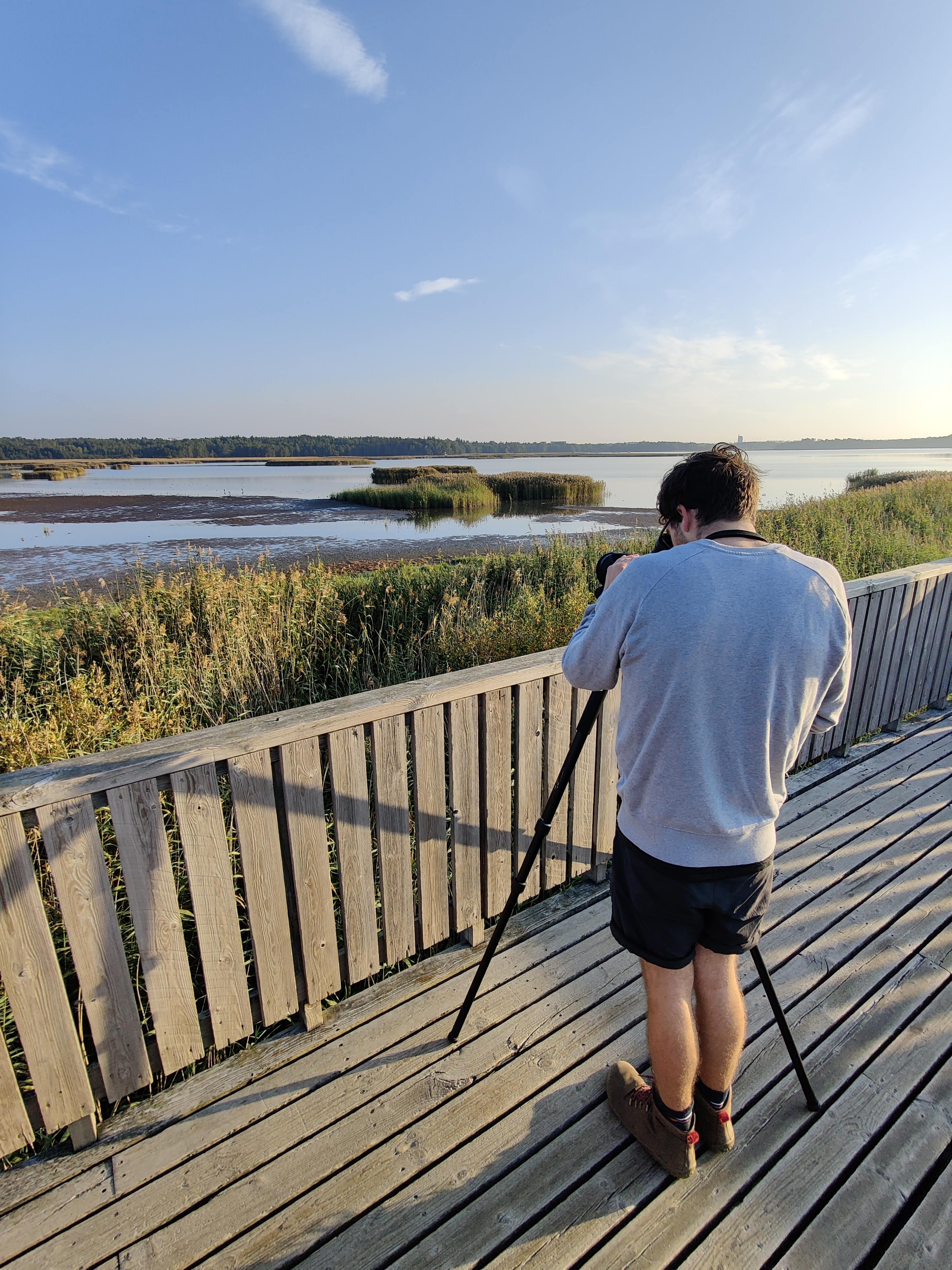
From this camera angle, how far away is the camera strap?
117 centimetres

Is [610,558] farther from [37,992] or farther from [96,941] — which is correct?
[37,992]

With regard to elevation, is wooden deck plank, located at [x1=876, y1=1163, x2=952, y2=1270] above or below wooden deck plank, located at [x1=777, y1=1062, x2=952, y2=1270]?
above

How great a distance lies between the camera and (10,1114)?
56.5 inches

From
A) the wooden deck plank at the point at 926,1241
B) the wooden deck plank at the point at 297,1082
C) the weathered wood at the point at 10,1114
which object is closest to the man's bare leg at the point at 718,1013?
the wooden deck plank at the point at 926,1241

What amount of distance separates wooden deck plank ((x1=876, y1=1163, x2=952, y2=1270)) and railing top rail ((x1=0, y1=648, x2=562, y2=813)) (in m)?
1.55

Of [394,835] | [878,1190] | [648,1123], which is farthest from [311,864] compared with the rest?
[878,1190]

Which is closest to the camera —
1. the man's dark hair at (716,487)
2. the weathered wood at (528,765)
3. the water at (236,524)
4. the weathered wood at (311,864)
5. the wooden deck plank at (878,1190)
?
the man's dark hair at (716,487)

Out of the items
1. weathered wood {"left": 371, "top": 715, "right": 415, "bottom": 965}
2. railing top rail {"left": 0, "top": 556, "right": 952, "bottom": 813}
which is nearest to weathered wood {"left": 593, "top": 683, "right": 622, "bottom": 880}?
railing top rail {"left": 0, "top": 556, "right": 952, "bottom": 813}

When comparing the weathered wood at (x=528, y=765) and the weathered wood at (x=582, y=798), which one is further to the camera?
the weathered wood at (x=582, y=798)

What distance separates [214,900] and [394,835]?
53 cm

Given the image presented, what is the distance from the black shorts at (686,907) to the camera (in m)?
1.25

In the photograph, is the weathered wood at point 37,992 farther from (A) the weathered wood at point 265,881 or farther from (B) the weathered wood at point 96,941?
(A) the weathered wood at point 265,881

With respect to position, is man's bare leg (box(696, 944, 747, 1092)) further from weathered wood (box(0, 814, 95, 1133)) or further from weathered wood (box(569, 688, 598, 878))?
weathered wood (box(0, 814, 95, 1133))

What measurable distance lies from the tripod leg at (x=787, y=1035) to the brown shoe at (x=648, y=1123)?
1.03 ft
